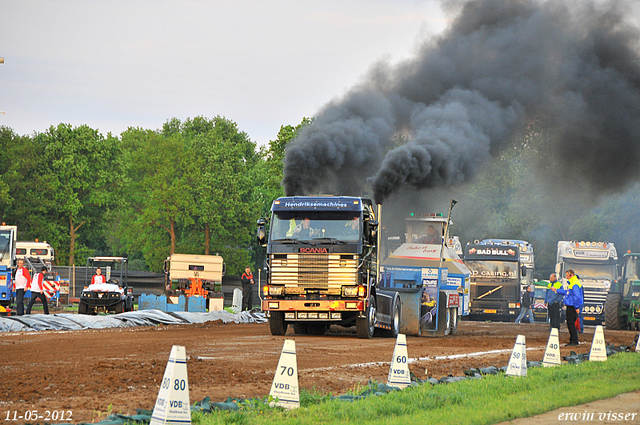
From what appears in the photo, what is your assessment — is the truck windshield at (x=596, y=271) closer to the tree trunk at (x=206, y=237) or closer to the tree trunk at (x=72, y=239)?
the tree trunk at (x=206, y=237)

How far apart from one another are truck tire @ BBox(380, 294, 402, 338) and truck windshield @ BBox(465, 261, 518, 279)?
1881cm

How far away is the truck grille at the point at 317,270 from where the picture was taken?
19094 millimetres

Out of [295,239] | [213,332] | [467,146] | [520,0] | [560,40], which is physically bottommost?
[213,332]

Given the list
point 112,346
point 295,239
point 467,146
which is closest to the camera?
point 112,346

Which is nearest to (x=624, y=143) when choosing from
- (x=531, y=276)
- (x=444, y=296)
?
(x=444, y=296)

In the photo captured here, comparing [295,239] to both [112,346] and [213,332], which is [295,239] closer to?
[213,332]

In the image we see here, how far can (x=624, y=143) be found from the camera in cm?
2972

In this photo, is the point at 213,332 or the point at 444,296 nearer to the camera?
the point at 213,332

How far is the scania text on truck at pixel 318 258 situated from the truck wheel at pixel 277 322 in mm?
374

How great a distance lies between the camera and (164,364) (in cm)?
1202

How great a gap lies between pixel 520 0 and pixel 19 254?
28.8m

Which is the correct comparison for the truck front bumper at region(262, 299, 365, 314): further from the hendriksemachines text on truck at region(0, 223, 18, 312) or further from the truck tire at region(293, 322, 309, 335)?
the hendriksemachines text on truck at region(0, 223, 18, 312)

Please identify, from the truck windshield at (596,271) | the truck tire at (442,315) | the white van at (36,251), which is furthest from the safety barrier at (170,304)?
the truck windshield at (596,271)

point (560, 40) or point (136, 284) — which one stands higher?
point (560, 40)
